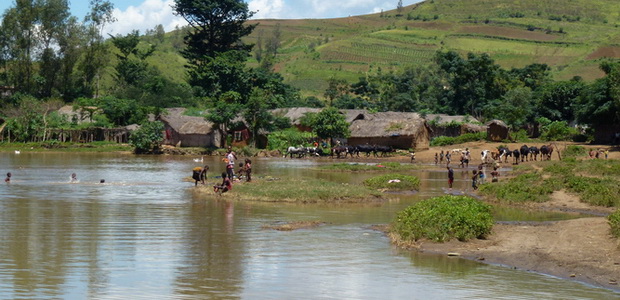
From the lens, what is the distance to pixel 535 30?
153 m

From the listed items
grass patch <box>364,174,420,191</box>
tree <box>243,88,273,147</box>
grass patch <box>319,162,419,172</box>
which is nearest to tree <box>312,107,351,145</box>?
tree <box>243,88,273,147</box>

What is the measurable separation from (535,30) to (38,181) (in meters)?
136

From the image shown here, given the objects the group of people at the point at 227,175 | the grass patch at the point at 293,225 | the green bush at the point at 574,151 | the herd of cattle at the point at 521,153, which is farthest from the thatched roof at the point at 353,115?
the grass patch at the point at 293,225

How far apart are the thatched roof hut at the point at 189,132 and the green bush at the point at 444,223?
46455 millimetres

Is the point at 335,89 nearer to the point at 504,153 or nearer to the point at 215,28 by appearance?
the point at 215,28

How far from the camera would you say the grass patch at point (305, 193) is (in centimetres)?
2680

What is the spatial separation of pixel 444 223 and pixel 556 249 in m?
2.77

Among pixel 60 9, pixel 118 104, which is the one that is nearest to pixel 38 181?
pixel 118 104

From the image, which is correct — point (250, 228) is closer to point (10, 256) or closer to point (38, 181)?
point (10, 256)

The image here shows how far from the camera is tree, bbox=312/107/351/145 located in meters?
61.7

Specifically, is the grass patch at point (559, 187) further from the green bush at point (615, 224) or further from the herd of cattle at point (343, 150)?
the herd of cattle at point (343, 150)

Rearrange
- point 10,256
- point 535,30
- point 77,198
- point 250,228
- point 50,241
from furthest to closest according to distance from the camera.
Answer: point 535,30 < point 77,198 < point 250,228 < point 50,241 < point 10,256

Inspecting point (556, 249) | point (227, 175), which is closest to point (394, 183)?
point (227, 175)

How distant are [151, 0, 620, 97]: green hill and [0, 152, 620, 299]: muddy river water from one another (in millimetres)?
85100
